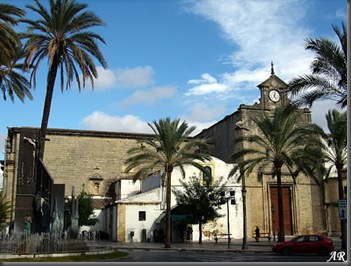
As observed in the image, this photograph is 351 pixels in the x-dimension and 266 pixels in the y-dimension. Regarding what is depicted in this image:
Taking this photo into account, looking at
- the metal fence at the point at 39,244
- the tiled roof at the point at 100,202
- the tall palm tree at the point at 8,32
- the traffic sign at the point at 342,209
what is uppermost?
the tall palm tree at the point at 8,32

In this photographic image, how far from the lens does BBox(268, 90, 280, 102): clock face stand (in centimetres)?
4950

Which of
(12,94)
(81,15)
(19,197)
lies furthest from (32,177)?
(81,15)

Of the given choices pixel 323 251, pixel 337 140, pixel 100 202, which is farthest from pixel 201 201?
pixel 100 202

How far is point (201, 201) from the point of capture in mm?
37469

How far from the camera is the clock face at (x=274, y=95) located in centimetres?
4950

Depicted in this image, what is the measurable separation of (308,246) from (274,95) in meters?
26.2

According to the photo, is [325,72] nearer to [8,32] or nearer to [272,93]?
[8,32]

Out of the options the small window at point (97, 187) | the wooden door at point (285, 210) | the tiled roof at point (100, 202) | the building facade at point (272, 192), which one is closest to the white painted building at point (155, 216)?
the building facade at point (272, 192)

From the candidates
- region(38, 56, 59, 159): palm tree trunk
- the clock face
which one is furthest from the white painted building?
region(38, 56, 59, 159): palm tree trunk

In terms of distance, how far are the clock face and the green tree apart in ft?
48.2

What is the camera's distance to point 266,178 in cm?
4781

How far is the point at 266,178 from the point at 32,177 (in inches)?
1104

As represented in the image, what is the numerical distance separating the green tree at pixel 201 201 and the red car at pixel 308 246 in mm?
10244

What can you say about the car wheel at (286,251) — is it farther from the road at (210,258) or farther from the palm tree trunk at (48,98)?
the palm tree trunk at (48,98)
